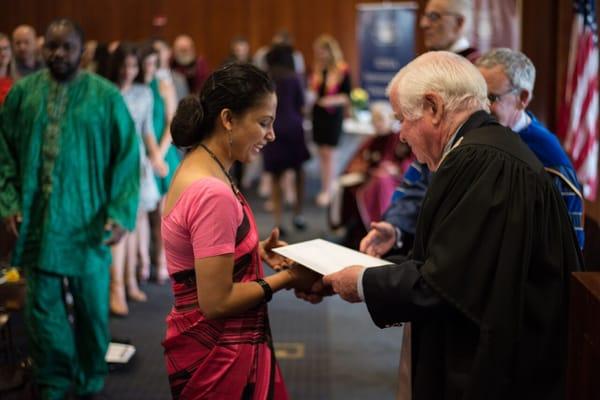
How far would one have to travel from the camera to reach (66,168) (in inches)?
134

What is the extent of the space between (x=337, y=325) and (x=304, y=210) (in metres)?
3.60

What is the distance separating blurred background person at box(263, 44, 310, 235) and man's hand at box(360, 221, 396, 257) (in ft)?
14.4

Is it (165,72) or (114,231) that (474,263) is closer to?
(114,231)

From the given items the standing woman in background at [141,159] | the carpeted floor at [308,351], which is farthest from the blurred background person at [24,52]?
the carpeted floor at [308,351]

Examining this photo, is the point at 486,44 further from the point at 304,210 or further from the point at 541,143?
the point at 304,210

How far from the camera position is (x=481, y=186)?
1.88 m

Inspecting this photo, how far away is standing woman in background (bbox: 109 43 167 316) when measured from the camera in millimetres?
4996

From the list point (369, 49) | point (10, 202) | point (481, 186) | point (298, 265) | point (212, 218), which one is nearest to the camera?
point (481, 186)

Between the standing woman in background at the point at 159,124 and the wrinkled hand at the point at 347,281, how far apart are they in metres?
3.34

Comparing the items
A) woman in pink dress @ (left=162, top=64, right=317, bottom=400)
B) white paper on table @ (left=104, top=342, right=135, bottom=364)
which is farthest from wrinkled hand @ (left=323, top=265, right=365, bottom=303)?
white paper on table @ (left=104, top=342, right=135, bottom=364)

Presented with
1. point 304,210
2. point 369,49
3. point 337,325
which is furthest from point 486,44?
point 369,49

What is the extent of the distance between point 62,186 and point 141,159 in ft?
5.69

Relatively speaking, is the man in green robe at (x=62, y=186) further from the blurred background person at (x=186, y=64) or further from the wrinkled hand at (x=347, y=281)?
the blurred background person at (x=186, y=64)

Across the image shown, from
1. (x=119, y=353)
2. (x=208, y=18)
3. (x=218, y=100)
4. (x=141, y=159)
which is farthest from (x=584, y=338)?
(x=208, y=18)
